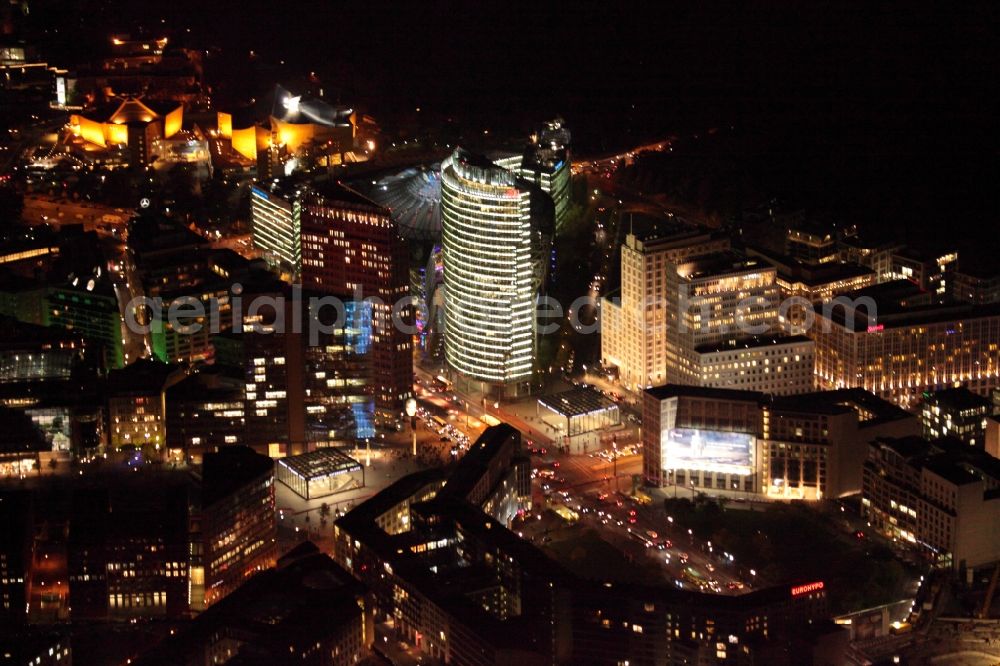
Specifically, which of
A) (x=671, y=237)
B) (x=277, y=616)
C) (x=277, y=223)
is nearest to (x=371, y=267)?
(x=671, y=237)

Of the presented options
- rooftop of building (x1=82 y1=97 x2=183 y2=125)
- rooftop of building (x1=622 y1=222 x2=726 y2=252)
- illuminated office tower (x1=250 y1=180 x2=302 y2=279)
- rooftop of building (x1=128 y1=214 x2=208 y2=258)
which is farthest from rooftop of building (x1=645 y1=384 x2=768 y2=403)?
rooftop of building (x1=82 y1=97 x2=183 y2=125)

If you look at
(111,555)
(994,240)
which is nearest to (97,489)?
(111,555)

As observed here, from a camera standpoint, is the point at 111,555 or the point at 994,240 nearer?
the point at 111,555

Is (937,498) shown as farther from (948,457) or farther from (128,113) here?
(128,113)

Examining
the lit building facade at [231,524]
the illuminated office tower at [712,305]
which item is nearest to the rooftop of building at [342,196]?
the illuminated office tower at [712,305]

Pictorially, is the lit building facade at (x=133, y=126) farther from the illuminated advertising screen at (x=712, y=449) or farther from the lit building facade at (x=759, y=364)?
the illuminated advertising screen at (x=712, y=449)

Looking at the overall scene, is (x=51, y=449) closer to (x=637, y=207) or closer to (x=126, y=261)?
(x=126, y=261)

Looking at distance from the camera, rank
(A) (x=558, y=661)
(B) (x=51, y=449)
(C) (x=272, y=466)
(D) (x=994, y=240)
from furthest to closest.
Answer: (D) (x=994, y=240)
(B) (x=51, y=449)
(C) (x=272, y=466)
(A) (x=558, y=661)
